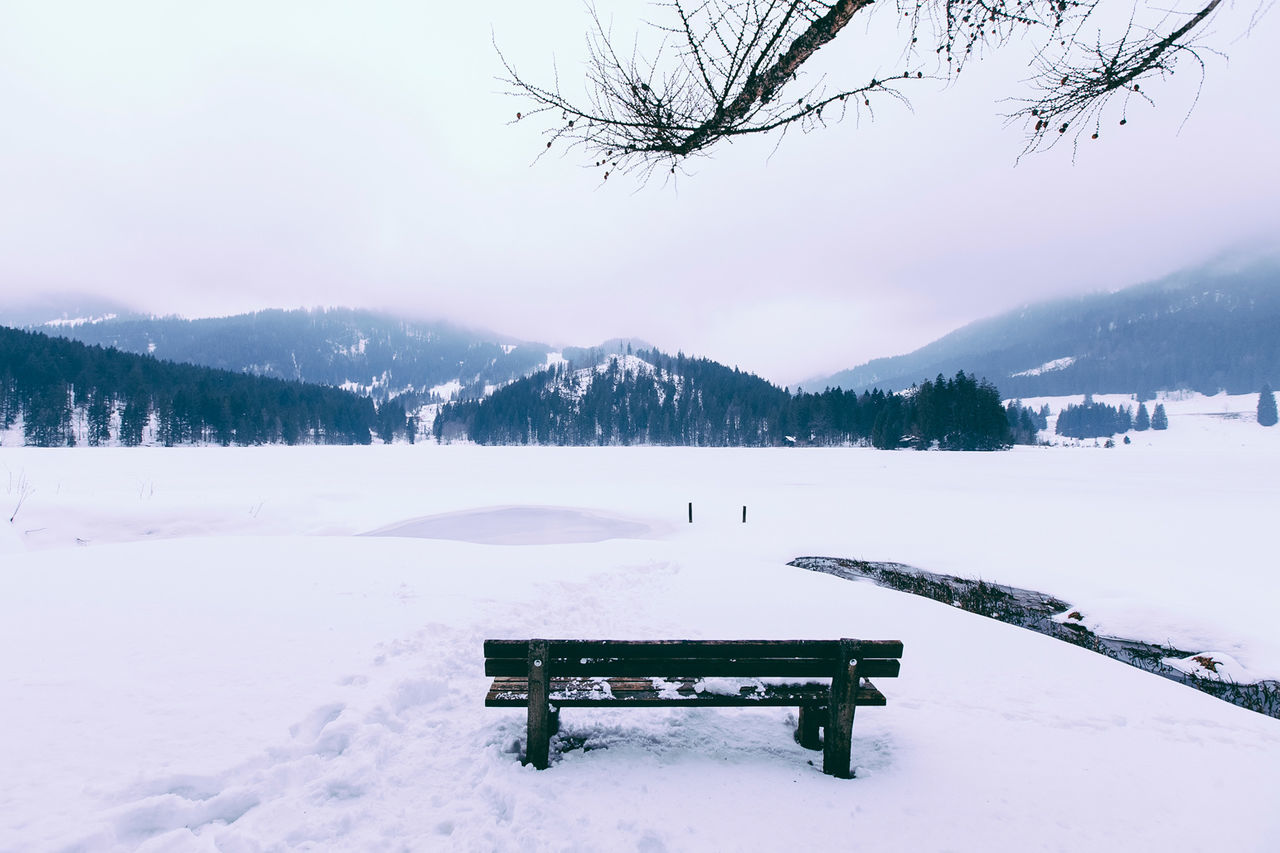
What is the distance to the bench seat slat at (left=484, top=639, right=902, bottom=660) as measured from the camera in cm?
385

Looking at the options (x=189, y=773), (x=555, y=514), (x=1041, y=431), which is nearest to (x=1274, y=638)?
(x=189, y=773)

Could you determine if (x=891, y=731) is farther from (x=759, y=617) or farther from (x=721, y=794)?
(x=759, y=617)

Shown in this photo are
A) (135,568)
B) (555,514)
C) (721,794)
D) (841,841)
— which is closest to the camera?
(841,841)

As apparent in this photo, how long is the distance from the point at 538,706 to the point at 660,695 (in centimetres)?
93

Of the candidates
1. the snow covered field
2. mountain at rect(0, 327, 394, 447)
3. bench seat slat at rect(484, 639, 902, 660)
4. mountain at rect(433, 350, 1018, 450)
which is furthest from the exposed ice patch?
mountain at rect(0, 327, 394, 447)

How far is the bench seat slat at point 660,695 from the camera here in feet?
12.8

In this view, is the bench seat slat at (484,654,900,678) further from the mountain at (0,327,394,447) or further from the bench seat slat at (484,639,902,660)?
the mountain at (0,327,394,447)

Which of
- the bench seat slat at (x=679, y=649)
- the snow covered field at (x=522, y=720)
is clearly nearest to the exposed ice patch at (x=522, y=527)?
the snow covered field at (x=522, y=720)

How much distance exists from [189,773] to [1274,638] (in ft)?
44.3

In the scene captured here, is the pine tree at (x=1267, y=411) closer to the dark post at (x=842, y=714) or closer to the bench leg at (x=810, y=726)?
the bench leg at (x=810, y=726)

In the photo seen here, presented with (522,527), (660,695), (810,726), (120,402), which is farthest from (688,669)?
(120,402)

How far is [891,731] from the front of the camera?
4.57m

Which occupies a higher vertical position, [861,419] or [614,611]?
[861,419]

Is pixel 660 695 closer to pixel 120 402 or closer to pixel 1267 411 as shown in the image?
pixel 120 402
